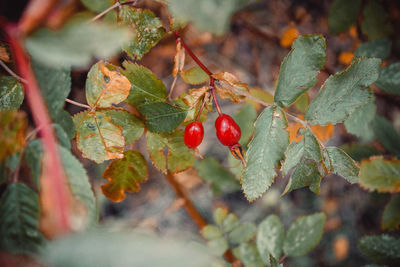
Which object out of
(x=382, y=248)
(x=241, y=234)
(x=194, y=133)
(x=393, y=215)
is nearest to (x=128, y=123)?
(x=194, y=133)

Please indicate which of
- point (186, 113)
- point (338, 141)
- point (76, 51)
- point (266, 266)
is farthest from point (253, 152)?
point (338, 141)

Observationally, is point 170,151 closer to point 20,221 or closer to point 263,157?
point 263,157

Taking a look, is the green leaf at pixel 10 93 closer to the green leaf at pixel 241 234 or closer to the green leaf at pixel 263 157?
the green leaf at pixel 263 157

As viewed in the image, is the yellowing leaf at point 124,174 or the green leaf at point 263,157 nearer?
the green leaf at point 263,157

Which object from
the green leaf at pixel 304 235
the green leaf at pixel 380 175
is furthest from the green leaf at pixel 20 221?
the green leaf at pixel 380 175

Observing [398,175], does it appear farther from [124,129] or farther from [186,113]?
[124,129]

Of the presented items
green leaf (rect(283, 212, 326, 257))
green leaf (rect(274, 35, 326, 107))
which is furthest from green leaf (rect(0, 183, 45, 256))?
green leaf (rect(283, 212, 326, 257))
